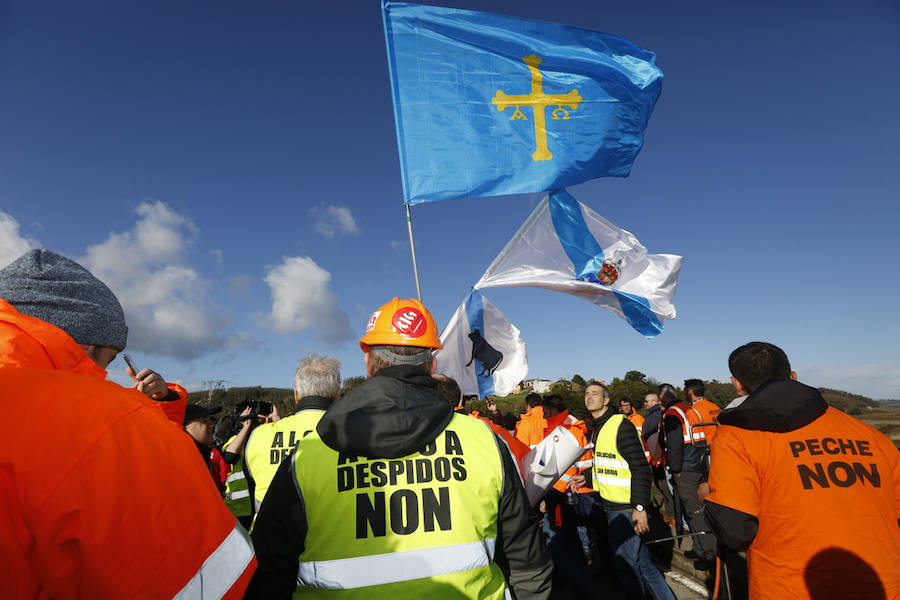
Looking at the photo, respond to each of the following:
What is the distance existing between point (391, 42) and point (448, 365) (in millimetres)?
4187

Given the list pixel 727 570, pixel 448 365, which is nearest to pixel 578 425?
pixel 448 365

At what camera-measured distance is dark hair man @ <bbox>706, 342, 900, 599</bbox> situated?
208 centimetres

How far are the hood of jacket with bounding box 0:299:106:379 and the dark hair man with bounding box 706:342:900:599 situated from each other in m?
2.78

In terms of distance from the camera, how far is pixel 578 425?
5.53 m

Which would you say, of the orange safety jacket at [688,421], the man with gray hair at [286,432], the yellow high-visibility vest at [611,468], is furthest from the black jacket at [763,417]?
the orange safety jacket at [688,421]

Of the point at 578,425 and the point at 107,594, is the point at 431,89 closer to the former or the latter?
the point at 578,425

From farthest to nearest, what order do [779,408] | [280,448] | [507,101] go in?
[507,101]
[280,448]
[779,408]

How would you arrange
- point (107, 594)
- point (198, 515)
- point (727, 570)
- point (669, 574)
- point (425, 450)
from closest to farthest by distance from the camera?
point (107, 594) < point (198, 515) < point (425, 450) < point (727, 570) < point (669, 574)

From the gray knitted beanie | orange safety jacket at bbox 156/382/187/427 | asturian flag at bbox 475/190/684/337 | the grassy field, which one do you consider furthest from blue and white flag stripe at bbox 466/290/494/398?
the gray knitted beanie

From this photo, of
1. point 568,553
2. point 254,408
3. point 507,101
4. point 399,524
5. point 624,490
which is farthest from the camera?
point 507,101

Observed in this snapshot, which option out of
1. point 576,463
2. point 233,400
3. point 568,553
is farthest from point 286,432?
point 233,400

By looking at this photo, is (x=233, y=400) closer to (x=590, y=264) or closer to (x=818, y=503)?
(x=590, y=264)

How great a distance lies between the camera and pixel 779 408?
226 centimetres

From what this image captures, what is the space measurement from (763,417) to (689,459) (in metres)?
3.94
